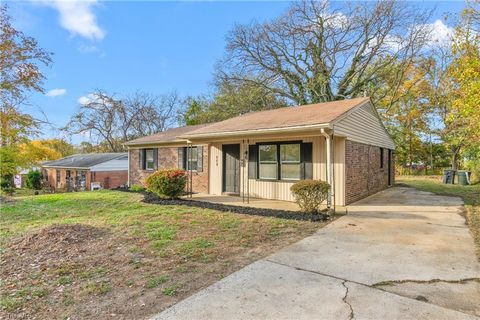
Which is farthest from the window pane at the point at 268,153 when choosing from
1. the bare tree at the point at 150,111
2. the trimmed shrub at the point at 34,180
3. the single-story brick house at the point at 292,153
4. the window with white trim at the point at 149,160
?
the trimmed shrub at the point at 34,180

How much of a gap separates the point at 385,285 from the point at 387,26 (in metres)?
20.7

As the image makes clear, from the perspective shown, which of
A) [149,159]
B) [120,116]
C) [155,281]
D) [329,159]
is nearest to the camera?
[155,281]

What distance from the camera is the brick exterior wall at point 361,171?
9027 millimetres

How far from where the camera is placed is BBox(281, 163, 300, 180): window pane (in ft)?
31.0

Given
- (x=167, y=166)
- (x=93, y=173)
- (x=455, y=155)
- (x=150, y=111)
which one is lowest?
(x=93, y=173)

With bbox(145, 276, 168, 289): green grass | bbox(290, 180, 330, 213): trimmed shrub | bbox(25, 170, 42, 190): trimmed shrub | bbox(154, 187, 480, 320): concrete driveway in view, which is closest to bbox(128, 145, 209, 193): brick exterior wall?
bbox(290, 180, 330, 213): trimmed shrub

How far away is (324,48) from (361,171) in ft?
43.6

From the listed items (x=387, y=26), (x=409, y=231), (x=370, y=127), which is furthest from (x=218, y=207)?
(x=387, y=26)

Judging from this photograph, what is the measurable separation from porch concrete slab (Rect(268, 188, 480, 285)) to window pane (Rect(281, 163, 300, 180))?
7.96 ft

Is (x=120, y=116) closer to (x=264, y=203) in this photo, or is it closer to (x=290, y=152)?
(x=290, y=152)

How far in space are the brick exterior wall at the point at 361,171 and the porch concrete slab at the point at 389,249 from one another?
1812 millimetres

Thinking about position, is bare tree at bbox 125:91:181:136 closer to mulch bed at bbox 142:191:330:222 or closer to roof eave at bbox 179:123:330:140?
roof eave at bbox 179:123:330:140

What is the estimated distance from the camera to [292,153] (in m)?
9.55

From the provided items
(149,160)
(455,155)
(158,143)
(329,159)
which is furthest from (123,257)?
(455,155)
